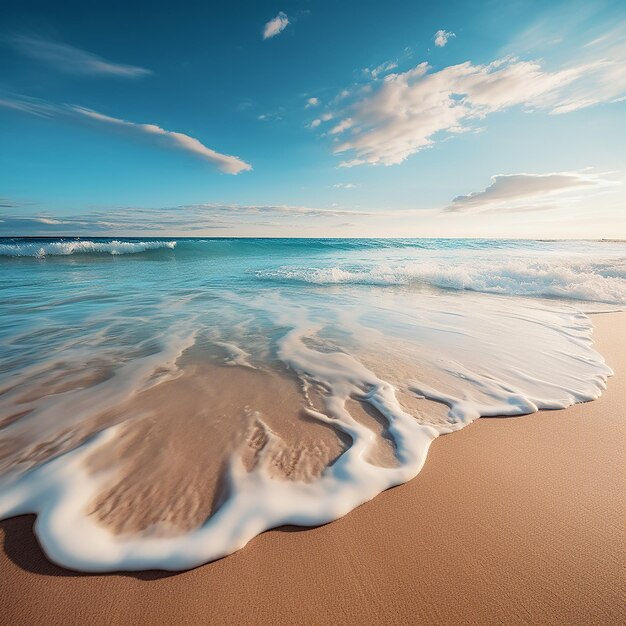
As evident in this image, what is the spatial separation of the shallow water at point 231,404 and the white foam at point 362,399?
1 centimetres

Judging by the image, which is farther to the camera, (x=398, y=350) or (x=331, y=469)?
(x=398, y=350)

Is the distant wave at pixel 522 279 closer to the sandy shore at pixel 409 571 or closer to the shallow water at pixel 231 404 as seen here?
the shallow water at pixel 231 404

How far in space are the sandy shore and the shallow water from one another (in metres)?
0.09

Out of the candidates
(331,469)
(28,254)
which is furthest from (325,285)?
(28,254)

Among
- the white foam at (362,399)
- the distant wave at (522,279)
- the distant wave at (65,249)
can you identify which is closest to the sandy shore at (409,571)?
the white foam at (362,399)

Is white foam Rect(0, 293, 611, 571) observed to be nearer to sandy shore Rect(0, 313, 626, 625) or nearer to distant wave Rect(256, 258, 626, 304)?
sandy shore Rect(0, 313, 626, 625)

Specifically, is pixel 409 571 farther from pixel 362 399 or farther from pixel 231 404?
pixel 231 404

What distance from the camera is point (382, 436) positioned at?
2258mm

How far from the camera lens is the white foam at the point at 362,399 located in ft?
4.75

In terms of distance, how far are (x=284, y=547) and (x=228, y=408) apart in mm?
1311

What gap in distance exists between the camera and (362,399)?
2.77 meters

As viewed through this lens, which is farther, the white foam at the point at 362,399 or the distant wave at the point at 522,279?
the distant wave at the point at 522,279

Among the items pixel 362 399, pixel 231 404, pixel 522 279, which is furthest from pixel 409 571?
pixel 522 279

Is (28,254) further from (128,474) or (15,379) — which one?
(128,474)
